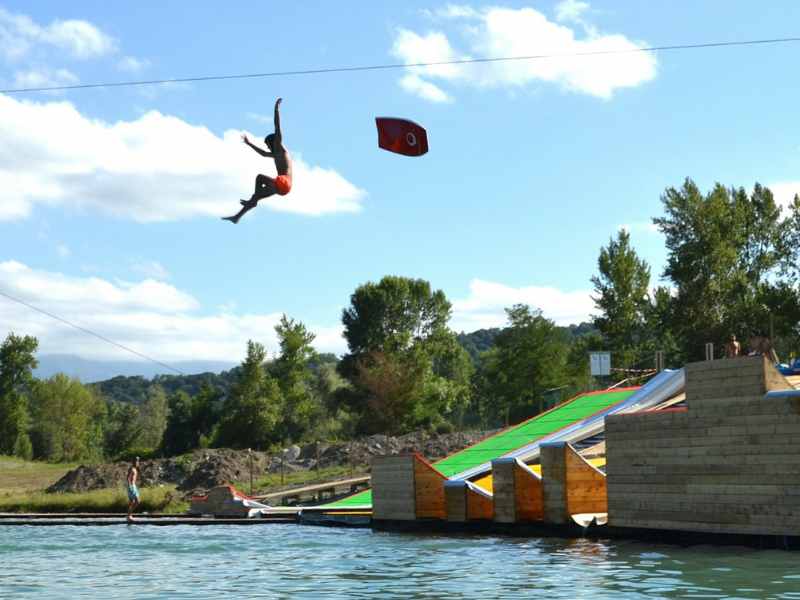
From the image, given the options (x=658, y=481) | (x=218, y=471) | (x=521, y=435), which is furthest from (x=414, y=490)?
(x=218, y=471)

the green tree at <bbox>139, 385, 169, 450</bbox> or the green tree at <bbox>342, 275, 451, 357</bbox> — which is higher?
the green tree at <bbox>342, 275, 451, 357</bbox>

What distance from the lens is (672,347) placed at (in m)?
67.6

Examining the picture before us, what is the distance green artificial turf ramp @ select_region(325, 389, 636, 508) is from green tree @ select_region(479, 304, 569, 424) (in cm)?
3086

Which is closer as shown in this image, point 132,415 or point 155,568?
point 155,568

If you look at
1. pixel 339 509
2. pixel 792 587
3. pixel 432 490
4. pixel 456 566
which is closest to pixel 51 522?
pixel 339 509

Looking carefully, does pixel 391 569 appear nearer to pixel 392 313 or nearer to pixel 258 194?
pixel 258 194

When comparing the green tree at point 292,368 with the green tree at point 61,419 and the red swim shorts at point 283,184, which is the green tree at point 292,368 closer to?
the green tree at point 61,419

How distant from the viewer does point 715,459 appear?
633 inches

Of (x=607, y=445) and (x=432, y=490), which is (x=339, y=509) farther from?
(x=607, y=445)

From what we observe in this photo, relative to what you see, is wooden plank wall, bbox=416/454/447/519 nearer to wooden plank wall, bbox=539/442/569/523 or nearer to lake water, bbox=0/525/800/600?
lake water, bbox=0/525/800/600

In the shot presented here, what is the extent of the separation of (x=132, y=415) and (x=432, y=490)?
65.0 m

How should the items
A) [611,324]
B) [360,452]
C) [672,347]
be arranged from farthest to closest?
1. [672,347]
2. [611,324]
3. [360,452]

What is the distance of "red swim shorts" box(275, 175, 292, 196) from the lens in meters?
13.1

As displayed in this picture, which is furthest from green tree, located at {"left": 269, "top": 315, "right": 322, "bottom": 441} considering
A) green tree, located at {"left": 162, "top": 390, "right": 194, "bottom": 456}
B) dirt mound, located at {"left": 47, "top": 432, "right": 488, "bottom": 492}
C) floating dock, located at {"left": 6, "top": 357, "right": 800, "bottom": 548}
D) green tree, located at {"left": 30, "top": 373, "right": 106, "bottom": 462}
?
floating dock, located at {"left": 6, "top": 357, "right": 800, "bottom": 548}
